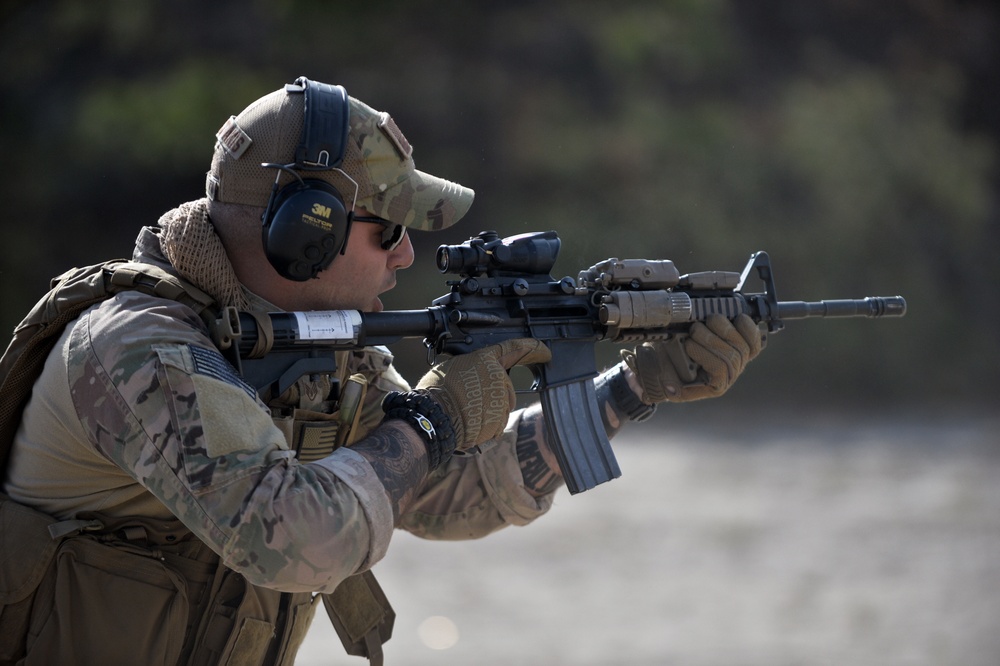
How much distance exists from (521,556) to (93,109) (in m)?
7.30

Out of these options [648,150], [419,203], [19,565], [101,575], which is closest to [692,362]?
[419,203]

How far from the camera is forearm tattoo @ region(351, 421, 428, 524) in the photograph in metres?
2.59

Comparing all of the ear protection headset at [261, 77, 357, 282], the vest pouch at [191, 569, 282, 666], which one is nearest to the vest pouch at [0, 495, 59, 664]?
the vest pouch at [191, 569, 282, 666]

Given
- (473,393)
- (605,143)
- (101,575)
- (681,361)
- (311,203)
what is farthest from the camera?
(605,143)

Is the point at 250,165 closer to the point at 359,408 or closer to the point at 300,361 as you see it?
the point at 300,361

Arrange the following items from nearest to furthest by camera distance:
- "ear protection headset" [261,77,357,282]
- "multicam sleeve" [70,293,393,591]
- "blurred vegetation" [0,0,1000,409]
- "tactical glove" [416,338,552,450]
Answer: "multicam sleeve" [70,293,393,591], "ear protection headset" [261,77,357,282], "tactical glove" [416,338,552,450], "blurred vegetation" [0,0,1000,409]

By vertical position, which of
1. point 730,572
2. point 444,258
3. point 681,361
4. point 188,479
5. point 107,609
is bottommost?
point 730,572

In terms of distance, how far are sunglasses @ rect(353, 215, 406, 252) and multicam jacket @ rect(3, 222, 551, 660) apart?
0.61 metres

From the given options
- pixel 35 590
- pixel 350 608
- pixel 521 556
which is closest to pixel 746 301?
pixel 350 608

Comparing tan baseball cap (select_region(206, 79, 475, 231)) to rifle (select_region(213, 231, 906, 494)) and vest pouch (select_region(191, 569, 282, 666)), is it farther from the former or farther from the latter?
vest pouch (select_region(191, 569, 282, 666))

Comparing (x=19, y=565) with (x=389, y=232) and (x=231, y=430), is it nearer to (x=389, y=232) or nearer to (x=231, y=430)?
(x=231, y=430)

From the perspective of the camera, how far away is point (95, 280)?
2.57 meters

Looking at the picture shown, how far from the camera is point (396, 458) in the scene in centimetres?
264

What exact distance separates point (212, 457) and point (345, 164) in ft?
3.13
